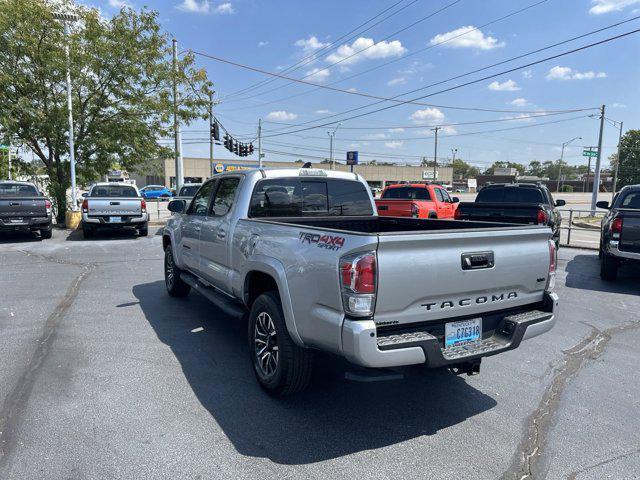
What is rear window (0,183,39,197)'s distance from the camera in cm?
1360

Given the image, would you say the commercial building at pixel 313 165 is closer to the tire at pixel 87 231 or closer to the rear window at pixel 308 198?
the tire at pixel 87 231

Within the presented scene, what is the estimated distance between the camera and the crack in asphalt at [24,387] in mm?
3086

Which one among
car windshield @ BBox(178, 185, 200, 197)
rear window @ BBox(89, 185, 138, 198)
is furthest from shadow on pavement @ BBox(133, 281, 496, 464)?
car windshield @ BBox(178, 185, 200, 197)

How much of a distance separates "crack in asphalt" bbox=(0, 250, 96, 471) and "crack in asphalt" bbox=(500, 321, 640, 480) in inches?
127

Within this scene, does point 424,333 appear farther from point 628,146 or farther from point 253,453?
point 628,146

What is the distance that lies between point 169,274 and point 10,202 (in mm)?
8348

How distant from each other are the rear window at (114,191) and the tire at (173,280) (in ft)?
27.3

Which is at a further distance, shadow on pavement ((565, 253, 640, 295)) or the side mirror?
shadow on pavement ((565, 253, 640, 295))

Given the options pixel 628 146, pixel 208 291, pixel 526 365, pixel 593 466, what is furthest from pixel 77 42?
pixel 628 146

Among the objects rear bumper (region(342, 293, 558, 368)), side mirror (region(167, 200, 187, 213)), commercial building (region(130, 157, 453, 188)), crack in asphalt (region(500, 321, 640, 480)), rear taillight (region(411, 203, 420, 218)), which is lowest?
crack in asphalt (region(500, 321, 640, 480))

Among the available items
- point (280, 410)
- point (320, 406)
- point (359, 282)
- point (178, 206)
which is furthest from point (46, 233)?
point (359, 282)

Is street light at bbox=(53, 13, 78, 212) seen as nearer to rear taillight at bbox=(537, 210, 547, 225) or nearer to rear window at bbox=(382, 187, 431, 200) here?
rear window at bbox=(382, 187, 431, 200)

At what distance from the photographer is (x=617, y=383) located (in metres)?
4.16

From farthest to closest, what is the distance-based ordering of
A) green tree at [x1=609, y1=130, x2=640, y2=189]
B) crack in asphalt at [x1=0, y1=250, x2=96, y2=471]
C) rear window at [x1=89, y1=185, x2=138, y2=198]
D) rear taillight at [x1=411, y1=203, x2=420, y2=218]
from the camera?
1. green tree at [x1=609, y1=130, x2=640, y2=189]
2. rear window at [x1=89, y1=185, x2=138, y2=198]
3. rear taillight at [x1=411, y1=203, x2=420, y2=218]
4. crack in asphalt at [x1=0, y1=250, x2=96, y2=471]
